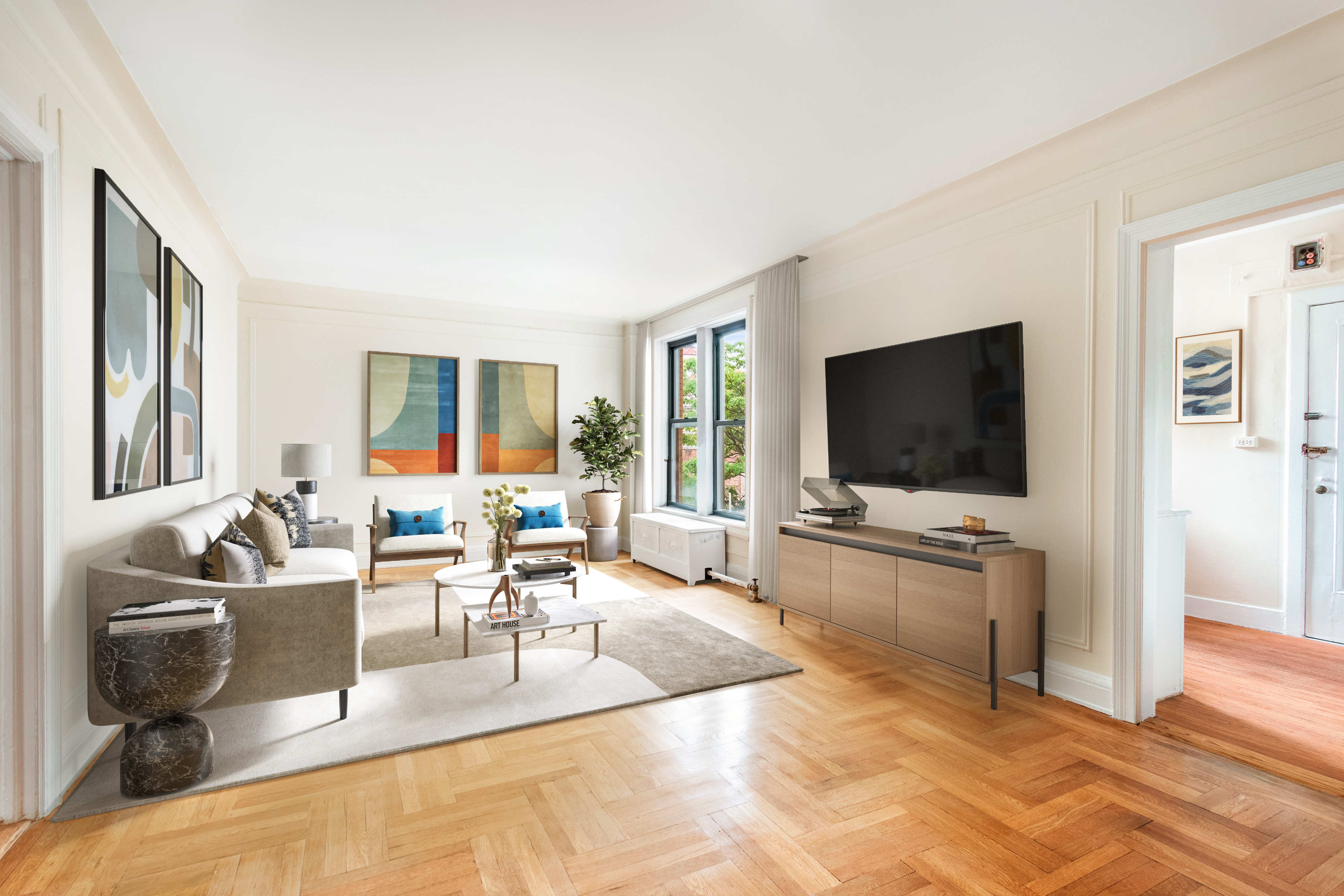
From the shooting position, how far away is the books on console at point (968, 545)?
3.08 metres

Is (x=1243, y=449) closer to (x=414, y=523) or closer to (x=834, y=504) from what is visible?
(x=834, y=504)

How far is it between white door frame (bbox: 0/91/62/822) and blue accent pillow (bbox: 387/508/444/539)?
348cm

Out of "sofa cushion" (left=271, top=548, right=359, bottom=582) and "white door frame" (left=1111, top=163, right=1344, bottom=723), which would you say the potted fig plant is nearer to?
"sofa cushion" (left=271, top=548, right=359, bottom=582)

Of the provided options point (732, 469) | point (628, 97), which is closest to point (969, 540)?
point (628, 97)

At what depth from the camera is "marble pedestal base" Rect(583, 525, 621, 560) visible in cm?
684

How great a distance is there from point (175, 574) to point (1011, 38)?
372cm

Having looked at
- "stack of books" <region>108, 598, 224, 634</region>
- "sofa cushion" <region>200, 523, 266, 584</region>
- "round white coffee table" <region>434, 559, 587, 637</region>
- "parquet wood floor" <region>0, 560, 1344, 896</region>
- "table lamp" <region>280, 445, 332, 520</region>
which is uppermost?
"table lamp" <region>280, 445, 332, 520</region>

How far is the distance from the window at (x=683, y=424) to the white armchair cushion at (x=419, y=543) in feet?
7.80

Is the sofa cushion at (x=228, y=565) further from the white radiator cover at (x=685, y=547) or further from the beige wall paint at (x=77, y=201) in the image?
the white radiator cover at (x=685, y=547)

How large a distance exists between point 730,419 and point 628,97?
12.5 ft

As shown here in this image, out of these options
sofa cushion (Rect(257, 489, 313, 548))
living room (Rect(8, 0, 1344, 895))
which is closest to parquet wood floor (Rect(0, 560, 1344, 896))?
living room (Rect(8, 0, 1344, 895))

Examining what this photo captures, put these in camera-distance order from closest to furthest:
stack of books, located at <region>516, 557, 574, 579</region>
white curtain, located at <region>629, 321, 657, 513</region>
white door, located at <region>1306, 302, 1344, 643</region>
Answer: stack of books, located at <region>516, 557, 574, 579</region>
white door, located at <region>1306, 302, 1344, 643</region>
white curtain, located at <region>629, 321, 657, 513</region>

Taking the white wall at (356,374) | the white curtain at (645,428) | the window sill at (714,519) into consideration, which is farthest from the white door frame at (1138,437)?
the white wall at (356,374)

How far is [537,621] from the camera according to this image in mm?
3334
